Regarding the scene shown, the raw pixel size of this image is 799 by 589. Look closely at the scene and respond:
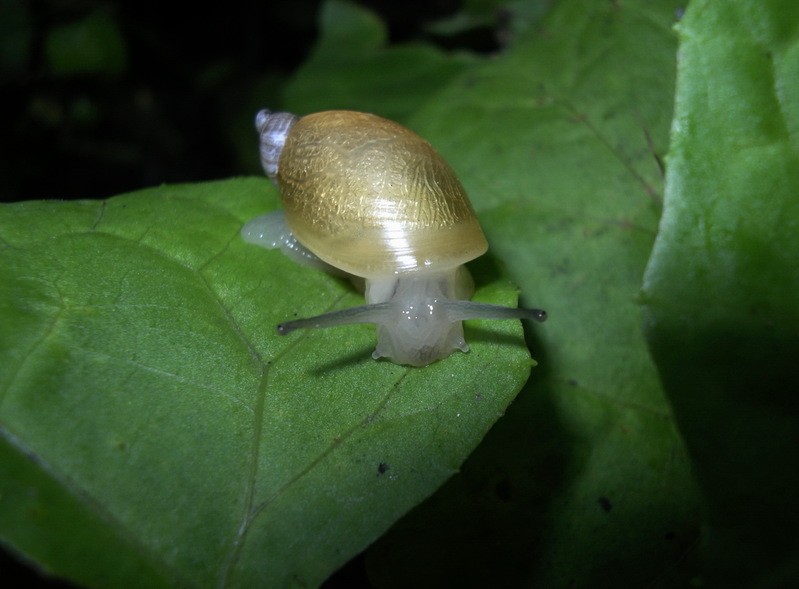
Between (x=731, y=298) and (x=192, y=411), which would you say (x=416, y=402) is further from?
(x=731, y=298)

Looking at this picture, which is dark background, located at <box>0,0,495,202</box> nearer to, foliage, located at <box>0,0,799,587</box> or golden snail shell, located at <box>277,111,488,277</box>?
golden snail shell, located at <box>277,111,488,277</box>

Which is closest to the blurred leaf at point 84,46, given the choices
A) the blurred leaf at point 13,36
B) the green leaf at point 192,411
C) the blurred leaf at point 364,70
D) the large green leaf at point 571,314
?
the blurred leaf at point 13,36

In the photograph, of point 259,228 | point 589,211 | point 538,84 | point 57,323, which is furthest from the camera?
point 538,84

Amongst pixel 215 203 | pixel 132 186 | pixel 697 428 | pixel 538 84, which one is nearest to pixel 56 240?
pixel 215 203

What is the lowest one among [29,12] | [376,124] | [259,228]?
[29,12]

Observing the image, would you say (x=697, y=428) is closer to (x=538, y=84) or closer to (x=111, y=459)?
(x=111, y=459)

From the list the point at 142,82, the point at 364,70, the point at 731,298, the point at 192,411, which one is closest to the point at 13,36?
the point at 142,82

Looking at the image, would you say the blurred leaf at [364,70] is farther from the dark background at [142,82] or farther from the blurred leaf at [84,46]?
the blurred leaf at [84,46]

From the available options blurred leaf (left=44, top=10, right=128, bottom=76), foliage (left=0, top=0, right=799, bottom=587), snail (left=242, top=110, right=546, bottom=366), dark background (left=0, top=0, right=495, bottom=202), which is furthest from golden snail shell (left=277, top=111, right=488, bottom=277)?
blurred leaf (left=44, top=10, right=128, bottom=76)
